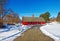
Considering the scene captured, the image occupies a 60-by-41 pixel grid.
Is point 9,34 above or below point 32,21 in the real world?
below

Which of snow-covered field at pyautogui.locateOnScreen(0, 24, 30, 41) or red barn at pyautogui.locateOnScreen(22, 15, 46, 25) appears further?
red barn at pyautogui.locateOnScreen(22, 15, 46, 25)

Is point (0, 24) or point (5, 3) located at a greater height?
point (5, 3)

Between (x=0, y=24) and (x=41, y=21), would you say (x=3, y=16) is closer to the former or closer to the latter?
(x=0, y=24)

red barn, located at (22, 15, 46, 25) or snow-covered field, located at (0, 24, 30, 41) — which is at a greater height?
red barn, located at (22, 15, 46, 25)

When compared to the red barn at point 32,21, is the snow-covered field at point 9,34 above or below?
below

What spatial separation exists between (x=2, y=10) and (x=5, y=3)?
9.84 ft

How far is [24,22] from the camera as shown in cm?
10431

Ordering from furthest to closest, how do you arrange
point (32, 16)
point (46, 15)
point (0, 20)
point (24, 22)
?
point (46, 15)
point (32, 16)
point (24, 22)
point (0, 20)

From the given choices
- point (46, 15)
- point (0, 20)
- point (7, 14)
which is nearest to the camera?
point (0, 20)

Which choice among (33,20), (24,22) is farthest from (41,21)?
(24,22)

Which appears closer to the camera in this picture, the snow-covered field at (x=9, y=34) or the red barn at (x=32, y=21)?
the snow-covered field at (x=9, y=34)

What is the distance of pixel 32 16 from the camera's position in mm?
116312

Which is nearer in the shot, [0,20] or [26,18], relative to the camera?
[0,20]

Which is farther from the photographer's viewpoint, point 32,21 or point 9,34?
point 32,21
